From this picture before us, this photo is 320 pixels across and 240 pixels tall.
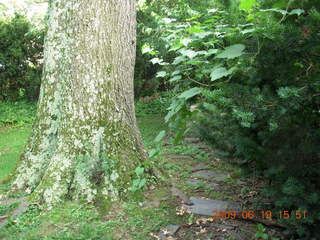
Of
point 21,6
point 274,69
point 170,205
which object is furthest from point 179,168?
point 21,6

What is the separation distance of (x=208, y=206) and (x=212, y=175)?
91cm

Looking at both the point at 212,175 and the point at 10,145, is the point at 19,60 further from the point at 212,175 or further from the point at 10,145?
the point at 212,175

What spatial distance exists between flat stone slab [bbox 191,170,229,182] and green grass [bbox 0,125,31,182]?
8.72ft

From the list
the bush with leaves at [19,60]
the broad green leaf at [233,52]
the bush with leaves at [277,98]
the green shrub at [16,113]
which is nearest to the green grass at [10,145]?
the green shrub at [16,113]

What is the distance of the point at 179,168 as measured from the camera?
14.1 ft

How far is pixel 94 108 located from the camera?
3289 mm

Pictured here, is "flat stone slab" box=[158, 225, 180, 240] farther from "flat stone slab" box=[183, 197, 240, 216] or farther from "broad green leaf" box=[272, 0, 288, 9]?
"broad green leaf" box=[272, 0, 288, 9]

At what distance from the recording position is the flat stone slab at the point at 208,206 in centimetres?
307

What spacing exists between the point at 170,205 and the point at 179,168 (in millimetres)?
1148

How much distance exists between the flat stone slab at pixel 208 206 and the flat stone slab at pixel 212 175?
2.04ft

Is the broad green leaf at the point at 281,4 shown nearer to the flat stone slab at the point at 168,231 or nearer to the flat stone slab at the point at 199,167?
the flat stone slab at the point at 168,231

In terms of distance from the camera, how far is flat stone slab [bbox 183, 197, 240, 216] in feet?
10.1
